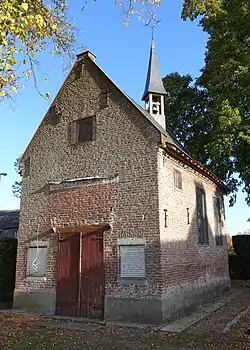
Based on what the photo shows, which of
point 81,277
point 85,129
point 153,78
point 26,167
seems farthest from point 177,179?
point 26,167

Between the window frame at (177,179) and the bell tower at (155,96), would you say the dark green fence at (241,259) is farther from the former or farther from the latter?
the window frame at (177,179)

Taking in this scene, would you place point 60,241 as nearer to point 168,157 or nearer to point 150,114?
point 168,157

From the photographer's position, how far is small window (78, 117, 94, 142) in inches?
529

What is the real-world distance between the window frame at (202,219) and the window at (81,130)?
17.3ft

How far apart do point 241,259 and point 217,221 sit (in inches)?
315

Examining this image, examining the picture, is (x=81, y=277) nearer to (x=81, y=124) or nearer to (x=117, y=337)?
(x=117, y=337)

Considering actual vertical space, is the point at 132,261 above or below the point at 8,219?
below

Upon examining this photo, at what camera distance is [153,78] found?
1627 centimetres

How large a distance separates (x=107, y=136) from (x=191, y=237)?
5.14 m

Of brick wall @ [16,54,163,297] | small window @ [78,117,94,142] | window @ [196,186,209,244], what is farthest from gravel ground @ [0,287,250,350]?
small window @ [78,117,94,142]

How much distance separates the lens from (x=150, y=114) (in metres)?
15.3

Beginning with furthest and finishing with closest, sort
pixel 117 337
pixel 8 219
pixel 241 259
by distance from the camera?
pixel 8 219 → pixel 241 259 → pixel 117 337

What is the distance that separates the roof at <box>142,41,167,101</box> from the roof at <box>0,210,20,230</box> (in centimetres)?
1575

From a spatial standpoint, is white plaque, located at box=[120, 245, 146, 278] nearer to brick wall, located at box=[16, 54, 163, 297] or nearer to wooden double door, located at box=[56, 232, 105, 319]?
brick wall, located at box=[16, 54, 163, 297]
